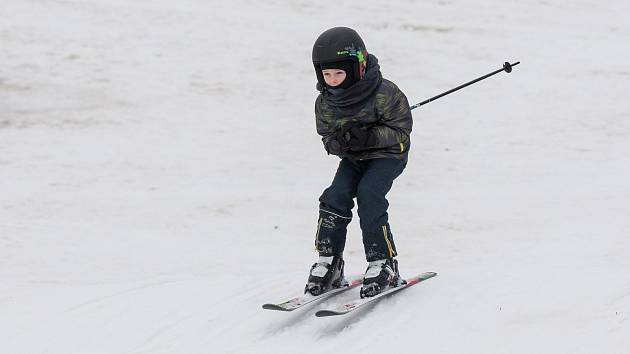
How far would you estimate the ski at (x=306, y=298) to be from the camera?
18.7ft

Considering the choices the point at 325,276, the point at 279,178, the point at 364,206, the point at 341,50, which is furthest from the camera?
the point at 279,178

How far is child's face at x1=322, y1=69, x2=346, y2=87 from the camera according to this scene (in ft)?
19.3

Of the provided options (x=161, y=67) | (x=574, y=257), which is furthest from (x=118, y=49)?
(x=574, y=257)

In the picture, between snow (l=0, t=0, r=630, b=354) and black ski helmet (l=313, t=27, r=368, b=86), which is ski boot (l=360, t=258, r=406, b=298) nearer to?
snow (l=0, t=0, r=630, b=354)

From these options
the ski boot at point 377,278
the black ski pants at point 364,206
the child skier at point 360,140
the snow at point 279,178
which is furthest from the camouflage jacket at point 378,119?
the snow at point 279,178

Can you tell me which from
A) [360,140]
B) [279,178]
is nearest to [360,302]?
[360,140]

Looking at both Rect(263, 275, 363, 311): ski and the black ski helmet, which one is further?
the black ski helmet

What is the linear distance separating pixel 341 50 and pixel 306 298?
1.80 metres

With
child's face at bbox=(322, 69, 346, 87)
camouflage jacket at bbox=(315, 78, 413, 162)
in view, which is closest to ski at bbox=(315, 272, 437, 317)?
camouflage jacket at bbox=(315, 78, 413, 162)

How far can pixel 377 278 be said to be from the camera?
6051 millimetres

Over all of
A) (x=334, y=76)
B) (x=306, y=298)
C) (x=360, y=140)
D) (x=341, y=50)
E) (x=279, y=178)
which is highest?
(x=341, y=50)

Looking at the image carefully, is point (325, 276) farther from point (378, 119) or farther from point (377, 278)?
point (378, 119)

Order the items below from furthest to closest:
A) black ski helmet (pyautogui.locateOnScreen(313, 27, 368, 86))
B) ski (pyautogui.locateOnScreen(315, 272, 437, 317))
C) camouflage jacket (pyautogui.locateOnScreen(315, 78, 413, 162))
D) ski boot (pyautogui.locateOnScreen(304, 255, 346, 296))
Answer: ski boot (pyautogui.locateOnScreen(304, 255, 346, 296)) → camouflage jacket (pyautogui.locateOnScreen(315, 78, 413, 162)) → black ski helmet (pyautogui.locateOnScreen(313, 27, 368, 86)) → ski (pyautogui.locateOnScreen(315, 272, 437, 317))

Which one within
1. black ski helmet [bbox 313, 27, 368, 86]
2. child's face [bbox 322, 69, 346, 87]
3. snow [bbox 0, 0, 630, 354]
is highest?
black ski helmet [bbox 313, 27, 368, 86]
